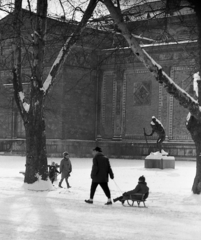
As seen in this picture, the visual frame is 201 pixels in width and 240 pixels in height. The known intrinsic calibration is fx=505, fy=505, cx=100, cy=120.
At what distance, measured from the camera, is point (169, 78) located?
525 inches

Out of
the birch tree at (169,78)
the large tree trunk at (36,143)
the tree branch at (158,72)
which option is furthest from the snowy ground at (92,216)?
the tree branch at (158,72)

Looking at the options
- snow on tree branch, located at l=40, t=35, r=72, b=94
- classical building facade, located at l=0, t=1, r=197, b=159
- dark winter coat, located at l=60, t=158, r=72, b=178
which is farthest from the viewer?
classical building facade, located at l=0, t=1, r=197, b=159

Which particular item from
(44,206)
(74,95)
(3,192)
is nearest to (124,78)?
(74,95)

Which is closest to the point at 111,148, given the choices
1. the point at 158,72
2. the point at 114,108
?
the point at 114,108

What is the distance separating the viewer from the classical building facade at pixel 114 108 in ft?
110

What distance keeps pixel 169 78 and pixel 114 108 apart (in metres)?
22.7

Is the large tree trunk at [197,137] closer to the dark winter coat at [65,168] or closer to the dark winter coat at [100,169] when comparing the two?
the dark winter coat at [100,169]

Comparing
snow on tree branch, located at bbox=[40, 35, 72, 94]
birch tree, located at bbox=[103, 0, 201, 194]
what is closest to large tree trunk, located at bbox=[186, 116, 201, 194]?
birch tree, located at bbox=[103, 0, 201, 194]

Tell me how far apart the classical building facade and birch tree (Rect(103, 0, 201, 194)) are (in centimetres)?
1892

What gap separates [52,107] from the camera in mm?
35219

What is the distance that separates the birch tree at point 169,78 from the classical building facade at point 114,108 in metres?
18.9

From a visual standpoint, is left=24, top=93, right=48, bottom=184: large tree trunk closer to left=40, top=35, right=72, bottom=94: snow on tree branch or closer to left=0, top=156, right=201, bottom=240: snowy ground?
left=40, top=35, right=72, bottom=94: snow on tree branch

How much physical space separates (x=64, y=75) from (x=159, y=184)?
1969 centimetres

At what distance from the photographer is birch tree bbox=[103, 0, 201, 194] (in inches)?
504
